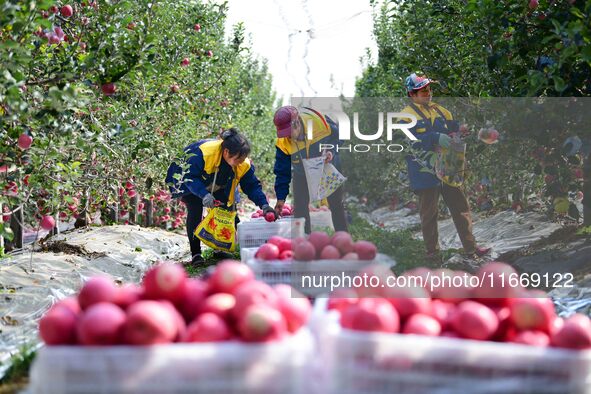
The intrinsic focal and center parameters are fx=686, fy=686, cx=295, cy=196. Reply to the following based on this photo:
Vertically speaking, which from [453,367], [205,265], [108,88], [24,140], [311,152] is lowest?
[205,265]

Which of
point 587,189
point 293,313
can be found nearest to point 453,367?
point 293,313

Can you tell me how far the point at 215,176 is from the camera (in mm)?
5570

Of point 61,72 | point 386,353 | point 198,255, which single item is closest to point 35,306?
point 61,72

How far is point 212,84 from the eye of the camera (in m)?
9.60

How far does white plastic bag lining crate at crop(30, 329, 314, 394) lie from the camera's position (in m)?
1.68

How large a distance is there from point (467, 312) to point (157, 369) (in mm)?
849

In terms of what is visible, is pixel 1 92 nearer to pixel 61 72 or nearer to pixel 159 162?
pixel 61 72

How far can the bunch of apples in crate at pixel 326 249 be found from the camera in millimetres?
3080

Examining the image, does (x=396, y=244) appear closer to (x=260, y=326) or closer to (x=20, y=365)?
(x=20, y=365)

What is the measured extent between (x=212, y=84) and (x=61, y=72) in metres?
5.82

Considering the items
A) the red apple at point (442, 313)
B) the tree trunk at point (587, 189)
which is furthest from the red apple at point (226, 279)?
the tree trunk at point (587, 189)

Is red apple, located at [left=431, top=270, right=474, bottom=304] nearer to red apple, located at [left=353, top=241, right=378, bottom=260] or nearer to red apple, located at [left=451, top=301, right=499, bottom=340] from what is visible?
red apple, located at [left=451, top=301, right=499, bottom=340]

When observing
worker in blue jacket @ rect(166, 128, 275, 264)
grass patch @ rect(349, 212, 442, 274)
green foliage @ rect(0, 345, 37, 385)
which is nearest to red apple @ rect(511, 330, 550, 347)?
grass patch @ rect(349, 212, 442, 274)

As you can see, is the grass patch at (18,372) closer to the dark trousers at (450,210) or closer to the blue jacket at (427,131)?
the blue jacket at (427,131)
